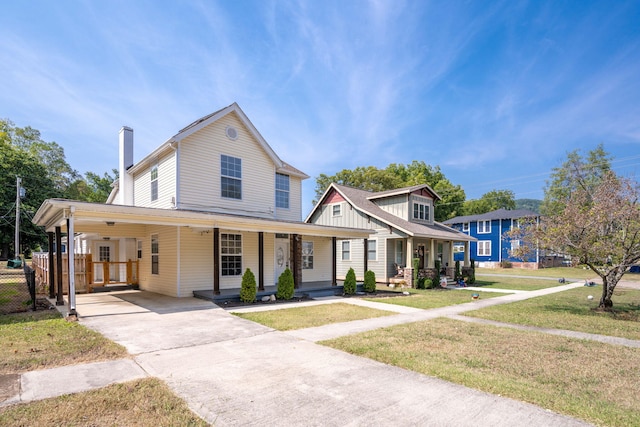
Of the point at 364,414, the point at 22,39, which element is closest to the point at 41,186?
the point at 22,39

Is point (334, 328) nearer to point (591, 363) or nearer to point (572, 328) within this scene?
point (591, 363)

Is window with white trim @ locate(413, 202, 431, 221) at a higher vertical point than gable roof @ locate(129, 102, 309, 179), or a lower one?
lower

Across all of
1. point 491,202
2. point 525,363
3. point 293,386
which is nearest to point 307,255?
point 525,363

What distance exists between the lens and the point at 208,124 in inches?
555

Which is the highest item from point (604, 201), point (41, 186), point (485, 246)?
point (41, 186)

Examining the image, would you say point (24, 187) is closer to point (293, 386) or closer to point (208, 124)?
point (208, 124)

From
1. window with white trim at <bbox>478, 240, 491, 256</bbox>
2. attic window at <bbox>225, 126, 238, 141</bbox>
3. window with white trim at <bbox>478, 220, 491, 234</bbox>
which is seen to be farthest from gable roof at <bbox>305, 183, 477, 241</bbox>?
window with white trim at <bbox>478, 220, 491, 234</bbox>

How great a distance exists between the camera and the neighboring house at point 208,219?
12.9m

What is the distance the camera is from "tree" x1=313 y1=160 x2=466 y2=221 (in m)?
43.8

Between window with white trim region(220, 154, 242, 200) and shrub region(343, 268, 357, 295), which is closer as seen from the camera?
window with white trim region(220, 154, 242, 200)

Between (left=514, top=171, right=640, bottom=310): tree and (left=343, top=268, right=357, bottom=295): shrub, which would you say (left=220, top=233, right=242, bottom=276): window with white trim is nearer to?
(left=343, top=268, right=357, bottom=295): shrub

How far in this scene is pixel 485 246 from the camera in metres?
38.3

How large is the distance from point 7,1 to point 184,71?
4.85 metres

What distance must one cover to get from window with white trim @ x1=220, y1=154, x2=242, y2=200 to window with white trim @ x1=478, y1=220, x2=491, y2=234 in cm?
3251
